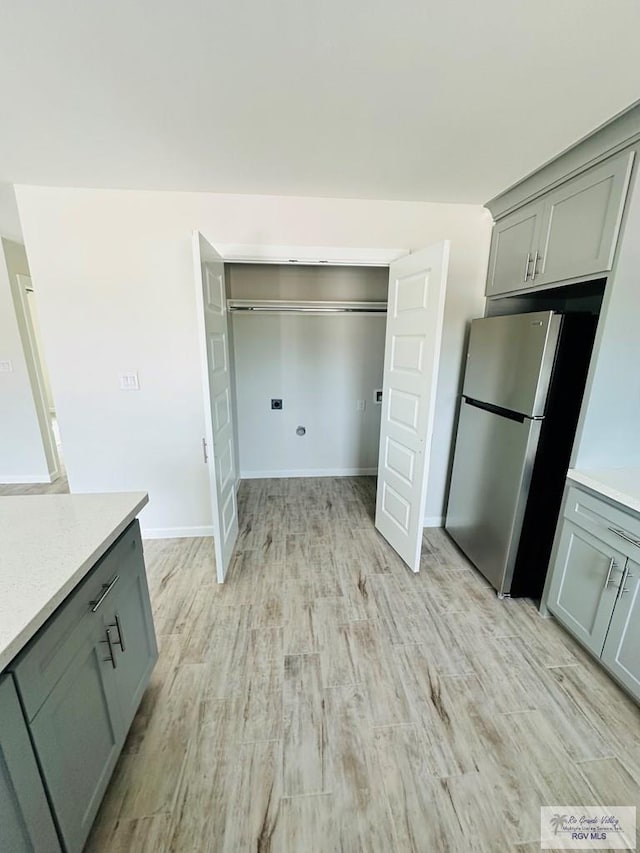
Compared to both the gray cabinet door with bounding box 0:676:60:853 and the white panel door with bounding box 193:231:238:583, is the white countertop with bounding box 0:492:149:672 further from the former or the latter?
the white panel door with bounding box 193:231:238:583

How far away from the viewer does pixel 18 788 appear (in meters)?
0.74

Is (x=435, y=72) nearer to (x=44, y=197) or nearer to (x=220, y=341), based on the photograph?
(x=220, y=341)

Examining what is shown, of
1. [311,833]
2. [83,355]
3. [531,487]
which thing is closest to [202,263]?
[83,355]

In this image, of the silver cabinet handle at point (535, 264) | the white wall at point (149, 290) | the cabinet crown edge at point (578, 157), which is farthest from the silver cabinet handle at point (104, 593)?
the cabinet crown edge at point (578, 157)

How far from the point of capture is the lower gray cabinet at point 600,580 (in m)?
1.43

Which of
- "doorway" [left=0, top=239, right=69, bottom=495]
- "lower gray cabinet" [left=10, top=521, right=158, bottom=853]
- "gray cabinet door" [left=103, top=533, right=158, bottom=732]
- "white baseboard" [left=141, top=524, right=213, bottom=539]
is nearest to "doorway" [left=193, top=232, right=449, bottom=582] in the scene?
"white baseboard" [left=141, top=524, right=213, bottom=539]

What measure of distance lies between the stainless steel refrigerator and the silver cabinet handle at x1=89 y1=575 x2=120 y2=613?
6.58ft

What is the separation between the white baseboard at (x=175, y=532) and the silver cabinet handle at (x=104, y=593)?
5.32ft

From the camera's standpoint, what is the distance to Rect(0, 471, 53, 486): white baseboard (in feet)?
12.2

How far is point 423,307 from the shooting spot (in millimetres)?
2027

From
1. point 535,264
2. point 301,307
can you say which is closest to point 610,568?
Result: point 535,264

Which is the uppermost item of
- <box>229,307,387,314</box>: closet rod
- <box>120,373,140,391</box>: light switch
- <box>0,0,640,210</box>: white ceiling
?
<box>0,0,640,210</box>: white ceiling

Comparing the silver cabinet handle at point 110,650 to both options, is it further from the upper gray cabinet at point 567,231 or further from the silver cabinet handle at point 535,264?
the silver cabinet handle at point 535,264

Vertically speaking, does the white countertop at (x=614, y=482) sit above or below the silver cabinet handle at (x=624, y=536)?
above
